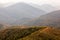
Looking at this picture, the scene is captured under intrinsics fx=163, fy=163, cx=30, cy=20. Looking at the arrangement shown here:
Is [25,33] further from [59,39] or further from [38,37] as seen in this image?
[59,39]

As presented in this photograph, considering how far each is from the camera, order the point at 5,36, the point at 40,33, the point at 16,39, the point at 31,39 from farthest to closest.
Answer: the point at 5,36 < the point at 16,39 < the point at 40,33 < the point at 31,39

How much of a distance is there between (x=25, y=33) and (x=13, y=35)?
12.7 m

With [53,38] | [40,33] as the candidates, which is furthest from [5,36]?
[53,38]

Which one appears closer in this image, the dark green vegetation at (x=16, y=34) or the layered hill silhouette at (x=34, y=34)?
the layered hill silhouette at (x=34, y=34)

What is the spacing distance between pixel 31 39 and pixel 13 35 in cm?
3673

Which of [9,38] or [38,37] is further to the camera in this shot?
[9,38]

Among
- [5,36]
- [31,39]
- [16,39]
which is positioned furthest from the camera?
[5,36]

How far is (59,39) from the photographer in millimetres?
130625

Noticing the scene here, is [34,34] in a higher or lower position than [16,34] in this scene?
higher

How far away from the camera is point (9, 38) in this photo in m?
160

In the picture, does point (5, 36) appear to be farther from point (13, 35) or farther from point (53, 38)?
point (53, 38)

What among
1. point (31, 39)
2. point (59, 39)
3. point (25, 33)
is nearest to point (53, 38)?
point (59, 39)

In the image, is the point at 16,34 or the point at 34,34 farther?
the point at 16,34

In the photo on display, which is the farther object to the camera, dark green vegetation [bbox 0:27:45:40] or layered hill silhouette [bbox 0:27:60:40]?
dark green vegetation [bbox 0:27:45:40]
